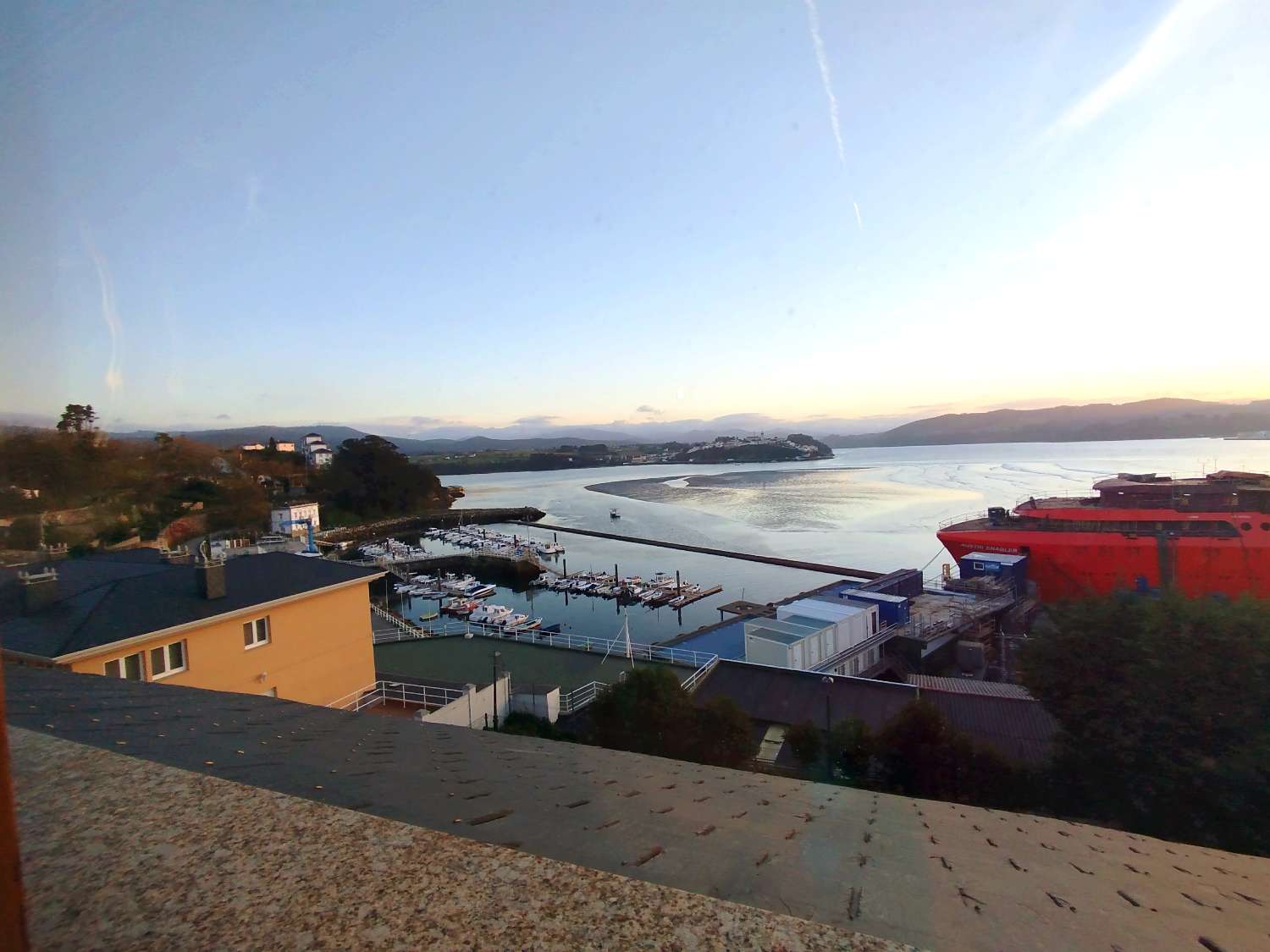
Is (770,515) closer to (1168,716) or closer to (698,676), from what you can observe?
(698,676)

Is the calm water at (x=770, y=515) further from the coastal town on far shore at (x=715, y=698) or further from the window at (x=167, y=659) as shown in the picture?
the window at (x=167, y=659)

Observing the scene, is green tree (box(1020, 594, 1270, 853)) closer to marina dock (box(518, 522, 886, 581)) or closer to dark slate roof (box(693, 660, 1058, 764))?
dark slate roof (box(693, 660, 1058, 764))

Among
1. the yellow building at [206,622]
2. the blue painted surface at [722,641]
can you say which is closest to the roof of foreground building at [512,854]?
the yellow building at [206,622]

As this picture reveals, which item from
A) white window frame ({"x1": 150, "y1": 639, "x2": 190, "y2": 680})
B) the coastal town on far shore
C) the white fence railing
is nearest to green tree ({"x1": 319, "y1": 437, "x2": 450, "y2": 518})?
the coastal town on far shore

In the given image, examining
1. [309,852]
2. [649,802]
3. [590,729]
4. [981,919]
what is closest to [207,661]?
[590,729]

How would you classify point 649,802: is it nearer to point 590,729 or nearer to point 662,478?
point 590,729

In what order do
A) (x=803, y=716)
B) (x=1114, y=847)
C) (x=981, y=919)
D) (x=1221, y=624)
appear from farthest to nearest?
(x=803, y=716) < (x=1221, y=624) < (x=1114, y=847) < (x=981, y=919)

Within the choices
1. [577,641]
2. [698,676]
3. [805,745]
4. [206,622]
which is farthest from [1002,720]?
[577,641]
